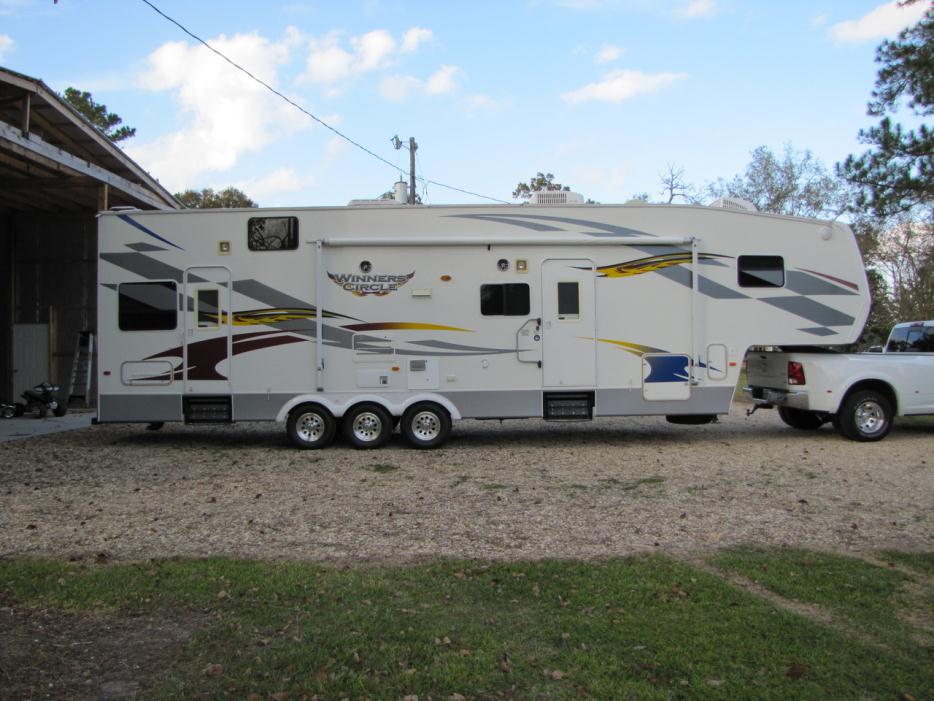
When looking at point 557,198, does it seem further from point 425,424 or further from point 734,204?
point 425,424

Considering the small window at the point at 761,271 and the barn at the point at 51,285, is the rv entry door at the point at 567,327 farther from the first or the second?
the barn at the point at 51,285

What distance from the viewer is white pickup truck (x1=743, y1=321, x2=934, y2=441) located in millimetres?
9977

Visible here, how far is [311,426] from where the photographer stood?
959 cm

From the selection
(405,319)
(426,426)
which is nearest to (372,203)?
(405,319)

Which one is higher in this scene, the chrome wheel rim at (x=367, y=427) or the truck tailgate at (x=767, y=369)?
the truck tailgate at (x=767, y=369)

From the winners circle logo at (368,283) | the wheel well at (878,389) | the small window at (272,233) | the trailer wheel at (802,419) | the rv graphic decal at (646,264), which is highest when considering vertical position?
the small window at (272,233)

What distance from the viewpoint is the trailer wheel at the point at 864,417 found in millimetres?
10055

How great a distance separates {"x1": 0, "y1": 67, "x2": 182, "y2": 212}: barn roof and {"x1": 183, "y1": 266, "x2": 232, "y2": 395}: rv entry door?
145 inches

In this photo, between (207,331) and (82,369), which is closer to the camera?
(207,331)

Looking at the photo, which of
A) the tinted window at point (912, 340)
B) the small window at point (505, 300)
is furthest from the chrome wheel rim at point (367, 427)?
the tinted window at point (912, 340)

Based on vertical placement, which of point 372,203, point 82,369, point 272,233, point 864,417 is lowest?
point 864,417

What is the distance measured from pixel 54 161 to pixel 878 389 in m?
13.0

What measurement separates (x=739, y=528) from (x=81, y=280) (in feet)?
49.2

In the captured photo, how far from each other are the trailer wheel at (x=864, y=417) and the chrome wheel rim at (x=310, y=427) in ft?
23.6
